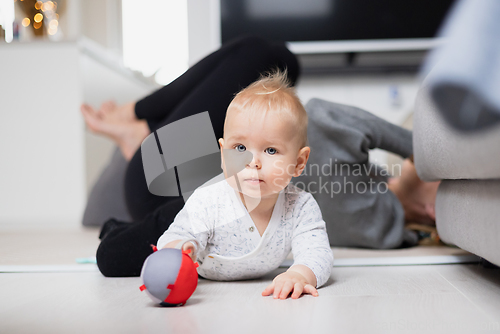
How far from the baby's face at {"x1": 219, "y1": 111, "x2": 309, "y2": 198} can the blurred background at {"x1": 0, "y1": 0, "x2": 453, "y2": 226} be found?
46.2 inches

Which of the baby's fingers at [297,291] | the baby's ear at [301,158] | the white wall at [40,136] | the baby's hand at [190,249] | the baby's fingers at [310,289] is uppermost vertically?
the baby's ear at [301,158]

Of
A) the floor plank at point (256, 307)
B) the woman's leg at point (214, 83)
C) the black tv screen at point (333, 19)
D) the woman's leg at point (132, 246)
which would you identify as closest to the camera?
the floor plank at point (256, 307)

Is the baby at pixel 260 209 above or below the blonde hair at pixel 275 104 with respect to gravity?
below

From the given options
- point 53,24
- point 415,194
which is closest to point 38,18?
point 53,24

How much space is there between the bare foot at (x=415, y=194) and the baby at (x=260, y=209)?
0.53 meters

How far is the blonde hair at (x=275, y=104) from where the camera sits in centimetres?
68

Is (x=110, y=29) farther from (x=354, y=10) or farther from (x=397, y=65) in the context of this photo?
(x=397, y=65)

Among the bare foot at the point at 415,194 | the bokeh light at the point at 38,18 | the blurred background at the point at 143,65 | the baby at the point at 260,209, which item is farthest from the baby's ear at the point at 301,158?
the bokeh light at the point at 38,18

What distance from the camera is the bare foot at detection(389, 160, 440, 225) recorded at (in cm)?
119

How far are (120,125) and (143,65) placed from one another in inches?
74.9

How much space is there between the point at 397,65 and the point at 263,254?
1964 millimetres

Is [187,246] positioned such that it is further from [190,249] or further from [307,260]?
[307,260]

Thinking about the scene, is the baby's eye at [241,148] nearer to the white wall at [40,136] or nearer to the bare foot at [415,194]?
the bare foot at [415,194]

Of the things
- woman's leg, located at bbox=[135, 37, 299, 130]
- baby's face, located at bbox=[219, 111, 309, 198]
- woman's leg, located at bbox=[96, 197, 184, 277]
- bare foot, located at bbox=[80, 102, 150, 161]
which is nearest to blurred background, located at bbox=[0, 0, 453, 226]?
bare foot, located at bbox=[80, 102, 150, 161]
